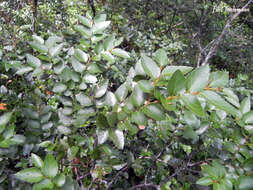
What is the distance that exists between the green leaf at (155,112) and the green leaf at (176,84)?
0.19 feet

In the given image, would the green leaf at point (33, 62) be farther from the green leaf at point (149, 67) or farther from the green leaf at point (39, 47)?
the green leaf at point (149, 67)

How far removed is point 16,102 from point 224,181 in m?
0.90

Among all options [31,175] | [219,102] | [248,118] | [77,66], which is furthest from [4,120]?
[248,118]

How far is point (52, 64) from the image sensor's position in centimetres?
80

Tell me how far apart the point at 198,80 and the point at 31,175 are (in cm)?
52

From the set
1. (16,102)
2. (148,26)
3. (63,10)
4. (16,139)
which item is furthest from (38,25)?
(16,139)

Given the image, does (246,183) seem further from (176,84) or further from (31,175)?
(31,175)

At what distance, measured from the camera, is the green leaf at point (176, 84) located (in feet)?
1.52

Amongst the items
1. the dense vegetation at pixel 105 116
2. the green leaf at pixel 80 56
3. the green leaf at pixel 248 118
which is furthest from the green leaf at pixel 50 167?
→ the green leaf at pixel 248 118

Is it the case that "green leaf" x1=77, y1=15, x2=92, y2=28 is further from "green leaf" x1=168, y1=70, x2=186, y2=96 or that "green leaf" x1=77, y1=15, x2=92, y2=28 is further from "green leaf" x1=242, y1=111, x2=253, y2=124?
"green leaf" x1=242, y1=111, x2=253, y2=124

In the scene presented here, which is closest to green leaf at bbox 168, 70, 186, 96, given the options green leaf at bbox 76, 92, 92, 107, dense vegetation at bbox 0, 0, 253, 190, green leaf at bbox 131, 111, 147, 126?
dense vegetation at bbox 0, 0, 253, 190

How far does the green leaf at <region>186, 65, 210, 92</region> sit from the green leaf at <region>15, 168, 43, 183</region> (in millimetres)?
474

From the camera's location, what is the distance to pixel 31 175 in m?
0.58

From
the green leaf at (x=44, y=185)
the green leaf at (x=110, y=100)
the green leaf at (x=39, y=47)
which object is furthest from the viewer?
the green leaf at (x=39, y=47)
